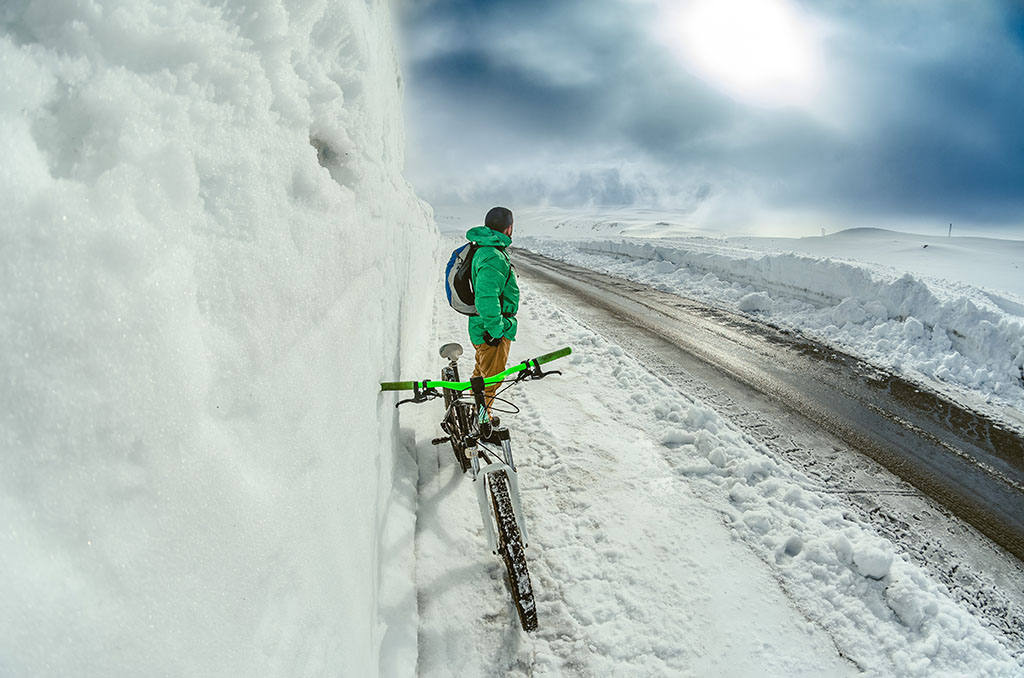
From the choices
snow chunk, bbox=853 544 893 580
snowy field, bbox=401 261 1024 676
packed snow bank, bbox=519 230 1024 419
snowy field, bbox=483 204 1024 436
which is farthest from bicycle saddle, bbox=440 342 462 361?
packed snow bank, bbox=519 230 1024 419

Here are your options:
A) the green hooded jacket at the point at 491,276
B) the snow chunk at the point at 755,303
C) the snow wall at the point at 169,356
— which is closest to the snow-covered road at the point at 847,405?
the snow chunk at the point at 755,303

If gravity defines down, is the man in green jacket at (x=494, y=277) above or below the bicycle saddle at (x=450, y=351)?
above

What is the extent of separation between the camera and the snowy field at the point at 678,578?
276cm

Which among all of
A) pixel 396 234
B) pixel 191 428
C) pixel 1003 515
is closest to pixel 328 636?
pixel 191 428

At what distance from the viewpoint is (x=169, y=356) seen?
1.23 meters

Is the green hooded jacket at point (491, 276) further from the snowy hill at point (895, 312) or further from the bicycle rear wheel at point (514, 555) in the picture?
the snowy hill at point (895, 312)

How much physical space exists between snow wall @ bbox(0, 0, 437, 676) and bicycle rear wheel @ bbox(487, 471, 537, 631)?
913mm

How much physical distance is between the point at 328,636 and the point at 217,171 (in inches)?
70.2

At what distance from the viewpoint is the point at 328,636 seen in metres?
1.80

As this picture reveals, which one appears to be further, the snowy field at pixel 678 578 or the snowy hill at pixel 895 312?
the snowy hill at pixel 895 312

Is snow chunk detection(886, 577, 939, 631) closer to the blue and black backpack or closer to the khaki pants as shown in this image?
the khaki pants

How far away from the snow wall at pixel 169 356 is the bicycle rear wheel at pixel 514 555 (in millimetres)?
913

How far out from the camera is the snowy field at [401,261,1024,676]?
109 inches

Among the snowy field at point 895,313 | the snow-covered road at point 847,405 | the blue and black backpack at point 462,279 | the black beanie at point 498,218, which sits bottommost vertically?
the snow-covered road at point 847,405
